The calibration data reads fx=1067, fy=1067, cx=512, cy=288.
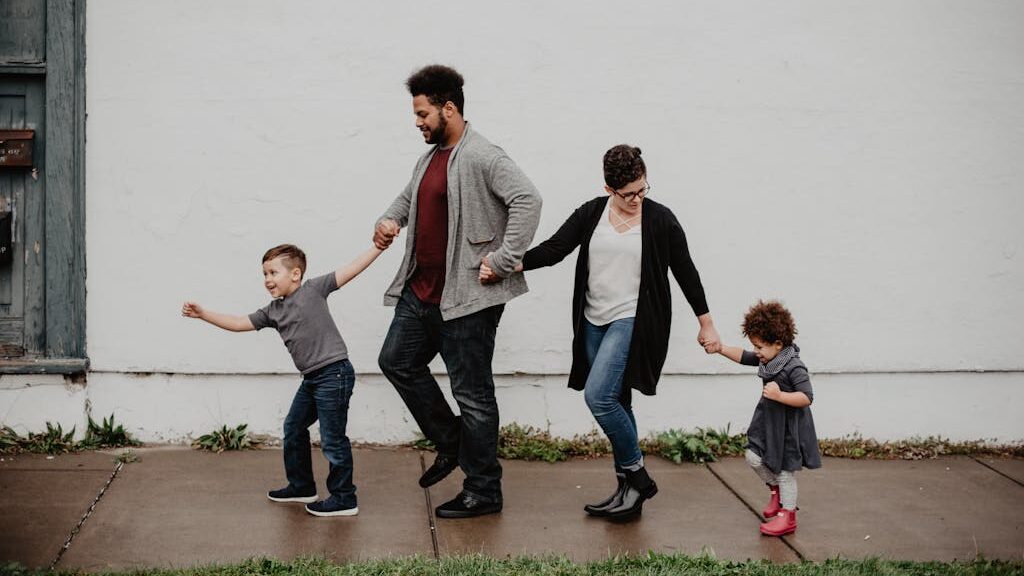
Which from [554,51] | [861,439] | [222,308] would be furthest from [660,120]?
[222,308]

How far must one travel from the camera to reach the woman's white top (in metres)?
4.88

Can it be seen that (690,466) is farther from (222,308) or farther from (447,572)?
(222,308)

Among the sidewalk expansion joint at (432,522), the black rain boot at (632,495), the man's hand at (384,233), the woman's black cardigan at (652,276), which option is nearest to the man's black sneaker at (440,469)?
the sidewalk expansion joint at (432,522)

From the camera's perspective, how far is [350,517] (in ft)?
16.4

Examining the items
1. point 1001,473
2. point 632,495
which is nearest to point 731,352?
point 632,495

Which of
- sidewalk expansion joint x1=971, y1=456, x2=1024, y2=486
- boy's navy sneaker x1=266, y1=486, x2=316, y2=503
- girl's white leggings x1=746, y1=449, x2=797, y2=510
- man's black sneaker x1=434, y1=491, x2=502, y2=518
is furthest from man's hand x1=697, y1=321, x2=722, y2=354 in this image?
sidewalk expansion joint x1=971, y1=456, x2=1024, y2=486

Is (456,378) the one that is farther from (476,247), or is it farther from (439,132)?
Result: (439,132)

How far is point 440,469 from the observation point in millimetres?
5223

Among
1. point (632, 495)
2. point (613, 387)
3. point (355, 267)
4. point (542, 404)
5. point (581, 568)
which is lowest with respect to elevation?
point (581, 568)

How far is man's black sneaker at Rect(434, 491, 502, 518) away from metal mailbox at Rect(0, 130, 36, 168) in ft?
10.1

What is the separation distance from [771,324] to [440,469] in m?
1.74

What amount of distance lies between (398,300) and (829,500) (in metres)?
2.41

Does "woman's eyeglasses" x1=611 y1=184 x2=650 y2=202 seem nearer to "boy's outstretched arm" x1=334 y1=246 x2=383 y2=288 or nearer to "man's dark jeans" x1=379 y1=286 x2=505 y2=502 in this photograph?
"man's dark jeans" x1=379 y1=286 x2=505 y2=502

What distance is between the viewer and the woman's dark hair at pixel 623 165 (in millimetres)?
4707
